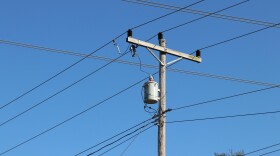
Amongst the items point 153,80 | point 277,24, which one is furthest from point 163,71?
point 277,24

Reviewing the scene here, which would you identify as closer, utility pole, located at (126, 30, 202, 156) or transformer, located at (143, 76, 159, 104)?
utility pole, located at (126, 30, 202, 156)

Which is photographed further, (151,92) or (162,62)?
(162,62)

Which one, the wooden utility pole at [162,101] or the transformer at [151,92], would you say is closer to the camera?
the wooden utility pole at [162,101]

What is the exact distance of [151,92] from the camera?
16.4 m

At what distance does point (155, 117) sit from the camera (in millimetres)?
16406

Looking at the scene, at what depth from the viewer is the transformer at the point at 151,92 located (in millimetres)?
16347

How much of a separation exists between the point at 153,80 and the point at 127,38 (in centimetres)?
136

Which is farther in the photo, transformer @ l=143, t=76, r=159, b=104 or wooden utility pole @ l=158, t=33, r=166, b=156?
transformer @ l=143, t=76, r=159, b=104

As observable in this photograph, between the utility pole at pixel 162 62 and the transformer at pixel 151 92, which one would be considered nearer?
the utility pole at pixel 162 62

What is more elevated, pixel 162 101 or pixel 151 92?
pixel 151 92

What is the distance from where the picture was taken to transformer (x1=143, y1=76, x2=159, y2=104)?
16347 millimetres

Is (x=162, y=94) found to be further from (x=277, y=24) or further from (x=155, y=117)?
(x=277, y=24)

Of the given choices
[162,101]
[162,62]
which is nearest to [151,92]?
[162,101]

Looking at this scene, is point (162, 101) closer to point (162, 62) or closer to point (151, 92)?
point (151, 92)
